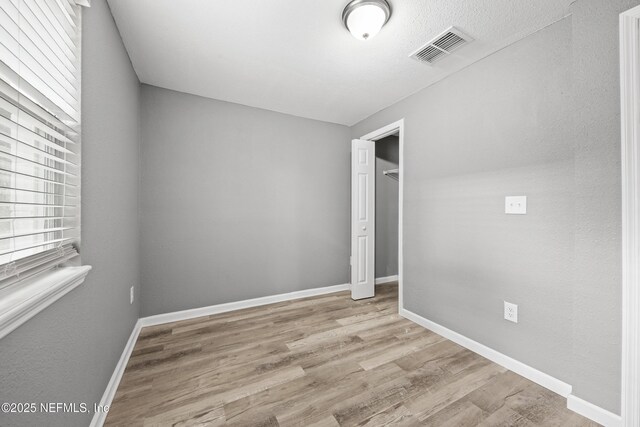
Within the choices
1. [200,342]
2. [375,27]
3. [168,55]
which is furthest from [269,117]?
[200,342]

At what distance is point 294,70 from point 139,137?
1.65 m

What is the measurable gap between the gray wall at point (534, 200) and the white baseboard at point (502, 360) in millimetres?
48

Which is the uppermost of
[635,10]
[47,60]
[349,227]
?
[635,10]

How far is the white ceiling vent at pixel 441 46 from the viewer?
1715 millimetres

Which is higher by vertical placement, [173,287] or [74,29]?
[74,29]

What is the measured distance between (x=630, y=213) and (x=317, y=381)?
1.99 meters

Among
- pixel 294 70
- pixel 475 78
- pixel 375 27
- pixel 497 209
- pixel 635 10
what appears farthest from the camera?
pixel 294 70

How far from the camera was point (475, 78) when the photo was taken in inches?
79.7

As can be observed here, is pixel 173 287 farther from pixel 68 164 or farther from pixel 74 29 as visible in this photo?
pixel 74 29

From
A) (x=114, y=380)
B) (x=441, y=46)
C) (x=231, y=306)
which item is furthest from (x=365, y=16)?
(x=231, y=306)

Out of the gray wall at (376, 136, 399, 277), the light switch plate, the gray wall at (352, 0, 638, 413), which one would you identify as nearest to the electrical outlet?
the gray wall at (352, 0, 638, 413)

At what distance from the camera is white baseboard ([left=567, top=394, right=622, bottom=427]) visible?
128 centimetres

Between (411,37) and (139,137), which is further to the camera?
(139,137)

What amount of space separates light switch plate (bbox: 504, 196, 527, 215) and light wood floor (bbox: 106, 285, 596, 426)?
116 centimetres
